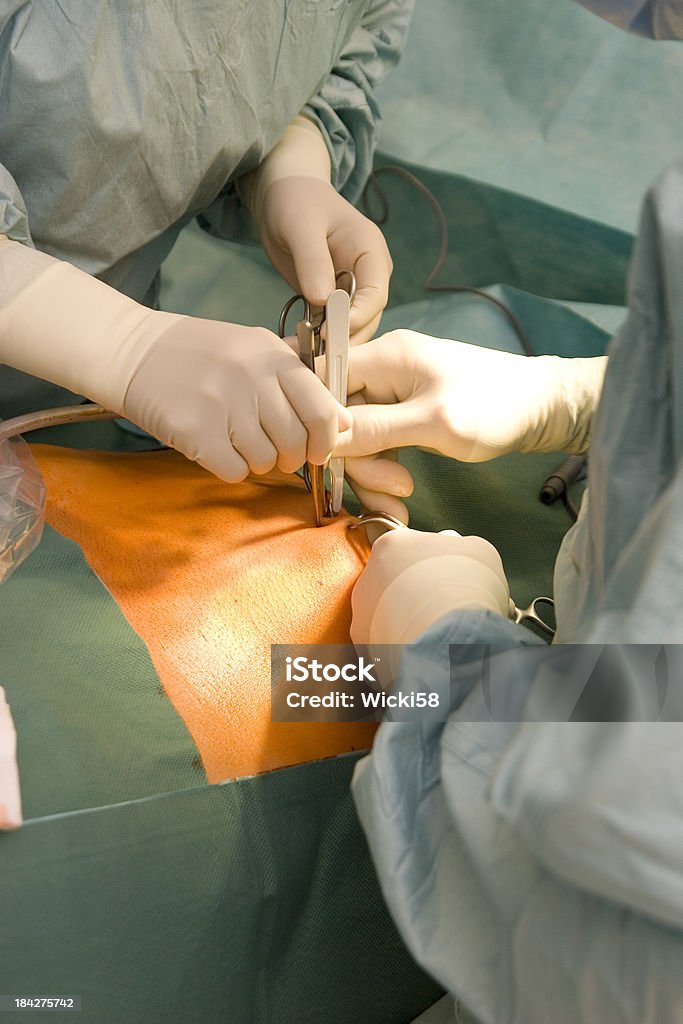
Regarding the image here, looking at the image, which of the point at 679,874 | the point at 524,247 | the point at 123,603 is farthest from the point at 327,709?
the point at 524,247

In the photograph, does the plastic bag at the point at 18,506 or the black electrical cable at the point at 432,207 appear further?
the black electrical cable at the point at 432,207

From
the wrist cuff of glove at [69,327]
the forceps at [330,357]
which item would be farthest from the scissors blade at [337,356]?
the wrist cuff of glove at [69,327]

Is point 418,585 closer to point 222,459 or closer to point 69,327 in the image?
point 222,459

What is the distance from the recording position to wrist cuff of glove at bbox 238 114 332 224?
1.67 metres

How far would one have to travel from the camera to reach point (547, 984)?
2.29ft

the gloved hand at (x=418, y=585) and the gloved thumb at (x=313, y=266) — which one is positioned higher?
the gloved thumb at (x=313, y=266)

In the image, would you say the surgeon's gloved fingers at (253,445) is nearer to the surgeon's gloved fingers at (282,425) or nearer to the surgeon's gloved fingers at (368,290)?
the surgeon's gloved fingers at (282,425)

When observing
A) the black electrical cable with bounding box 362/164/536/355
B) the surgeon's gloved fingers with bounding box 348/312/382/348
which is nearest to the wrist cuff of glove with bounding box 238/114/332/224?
the surgeon's gloved fingers with bounding box 348/312/382/348

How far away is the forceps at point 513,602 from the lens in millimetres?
1127

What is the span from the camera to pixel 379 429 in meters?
1.30

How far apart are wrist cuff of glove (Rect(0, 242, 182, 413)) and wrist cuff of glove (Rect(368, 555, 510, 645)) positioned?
50 cm

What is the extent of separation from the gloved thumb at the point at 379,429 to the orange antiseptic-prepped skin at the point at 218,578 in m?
0.11

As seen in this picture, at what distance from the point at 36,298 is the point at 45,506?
28cm

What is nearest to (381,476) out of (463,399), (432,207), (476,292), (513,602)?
(463,399)
